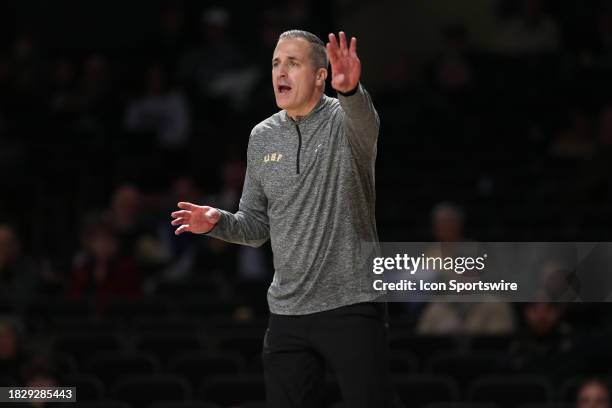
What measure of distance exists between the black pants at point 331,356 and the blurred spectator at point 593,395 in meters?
2.45

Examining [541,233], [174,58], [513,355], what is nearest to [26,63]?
[174,58]

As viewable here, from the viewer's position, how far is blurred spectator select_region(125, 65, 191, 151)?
10.8 m

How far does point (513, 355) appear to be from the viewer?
7082 mm

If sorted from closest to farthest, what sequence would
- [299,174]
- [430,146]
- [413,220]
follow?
[299,174] → [413,220] → [430,146]

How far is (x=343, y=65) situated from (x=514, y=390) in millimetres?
3255

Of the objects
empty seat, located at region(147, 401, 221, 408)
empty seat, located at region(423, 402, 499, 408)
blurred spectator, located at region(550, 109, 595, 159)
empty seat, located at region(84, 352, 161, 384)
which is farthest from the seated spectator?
blurred spectator, located at region(550, 109, 595, 159)

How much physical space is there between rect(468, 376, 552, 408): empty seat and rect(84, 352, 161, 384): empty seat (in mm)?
1876

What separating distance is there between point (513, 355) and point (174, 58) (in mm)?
5896


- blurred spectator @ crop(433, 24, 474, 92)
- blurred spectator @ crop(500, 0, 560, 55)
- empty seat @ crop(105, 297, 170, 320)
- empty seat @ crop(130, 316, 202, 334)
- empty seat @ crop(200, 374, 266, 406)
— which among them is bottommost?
empty seat @ crop(200, 374, 266, 406)

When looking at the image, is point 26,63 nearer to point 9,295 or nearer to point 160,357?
point 9,295

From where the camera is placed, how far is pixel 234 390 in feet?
22.1

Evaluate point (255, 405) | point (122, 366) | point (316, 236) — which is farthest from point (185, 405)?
point (316, 236)

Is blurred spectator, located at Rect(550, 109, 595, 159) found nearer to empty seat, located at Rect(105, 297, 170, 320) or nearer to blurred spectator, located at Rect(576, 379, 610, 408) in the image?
empty seat, located at Rect(105, 297, 170, 320)

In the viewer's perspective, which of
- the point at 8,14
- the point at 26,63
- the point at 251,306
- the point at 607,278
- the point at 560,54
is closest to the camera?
the point at 607,278
